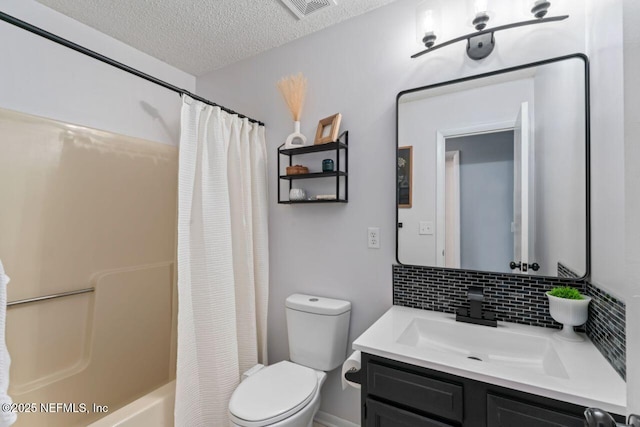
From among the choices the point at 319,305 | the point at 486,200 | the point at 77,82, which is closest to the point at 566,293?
the point at 486,200

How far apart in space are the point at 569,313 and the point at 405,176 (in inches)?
33.7

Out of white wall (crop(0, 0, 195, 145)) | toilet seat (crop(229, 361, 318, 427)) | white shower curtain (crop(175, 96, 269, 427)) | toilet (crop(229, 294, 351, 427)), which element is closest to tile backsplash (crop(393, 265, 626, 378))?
toilet (crop(229, 294, 351, 427))

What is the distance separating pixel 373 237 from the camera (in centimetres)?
161

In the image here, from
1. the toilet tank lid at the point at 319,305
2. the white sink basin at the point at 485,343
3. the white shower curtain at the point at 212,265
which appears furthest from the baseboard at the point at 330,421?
the white sink basin at the point at 485,343

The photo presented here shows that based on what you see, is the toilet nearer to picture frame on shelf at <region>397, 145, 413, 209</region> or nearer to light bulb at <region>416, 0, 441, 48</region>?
picture frame on shelf at <region>397, 145, 413, 209</region>

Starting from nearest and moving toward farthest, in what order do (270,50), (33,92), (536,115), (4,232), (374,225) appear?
(536,115) → (4,232) → (33,92) → (374,225) → (270,50)

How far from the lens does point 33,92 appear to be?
1483 mm

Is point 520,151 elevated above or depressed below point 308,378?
above

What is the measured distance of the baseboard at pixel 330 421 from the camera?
1.68m

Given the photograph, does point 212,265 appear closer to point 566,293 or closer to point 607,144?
point 566,293

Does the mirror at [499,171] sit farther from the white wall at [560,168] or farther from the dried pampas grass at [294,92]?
the dried pampas grass at [294,92]

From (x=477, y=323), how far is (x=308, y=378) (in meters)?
0.85

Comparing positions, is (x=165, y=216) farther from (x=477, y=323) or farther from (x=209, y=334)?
(x=477, y=323)

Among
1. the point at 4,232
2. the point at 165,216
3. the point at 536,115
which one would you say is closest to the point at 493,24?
the point at 536,115
